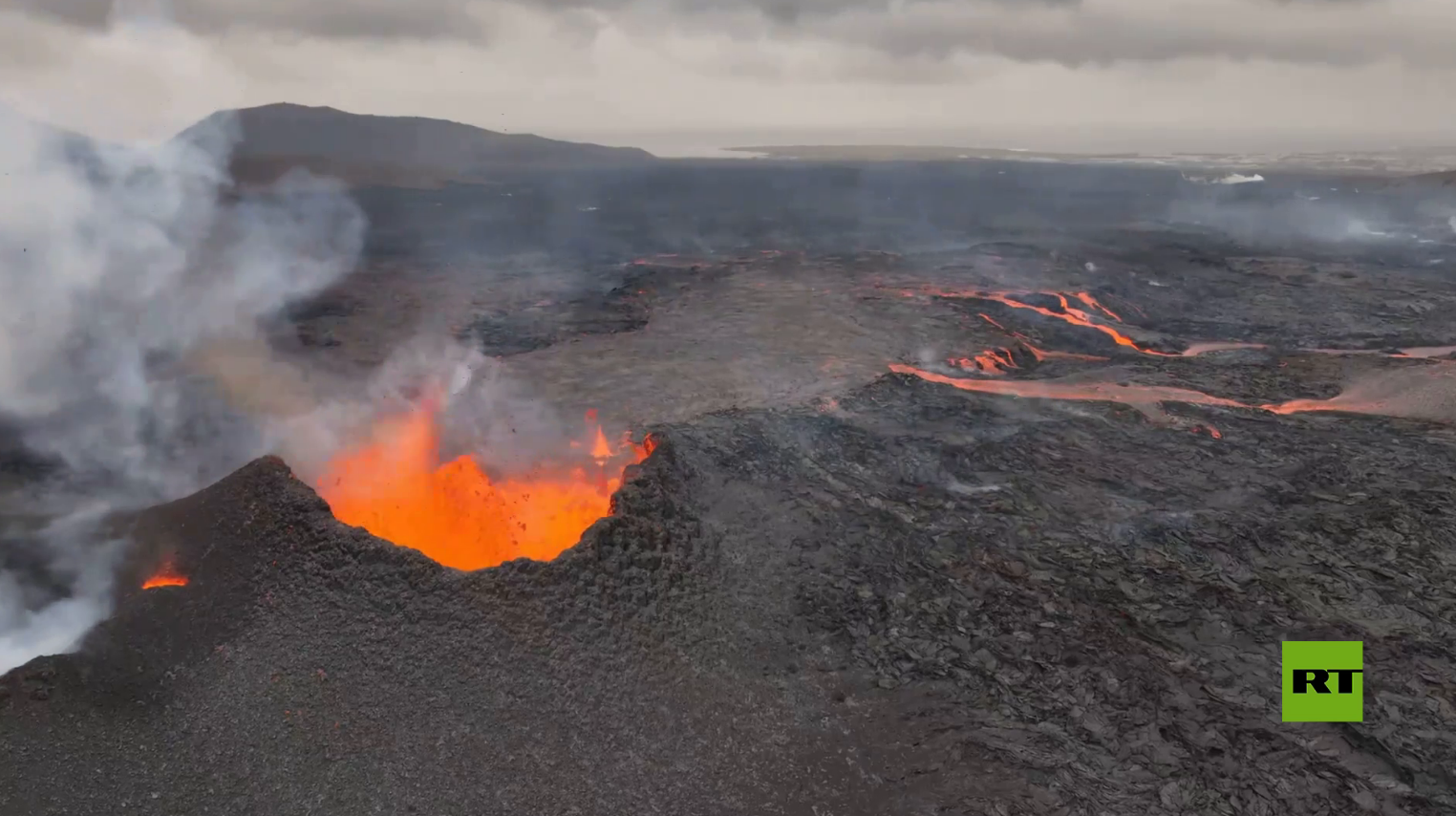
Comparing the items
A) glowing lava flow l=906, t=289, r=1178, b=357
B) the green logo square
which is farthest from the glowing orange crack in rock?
the green logo square

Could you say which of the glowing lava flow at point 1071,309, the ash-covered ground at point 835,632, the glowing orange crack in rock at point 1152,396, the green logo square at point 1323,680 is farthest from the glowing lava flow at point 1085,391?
the green logo square at point 1323,680

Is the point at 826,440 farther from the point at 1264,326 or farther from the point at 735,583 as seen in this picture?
the point at 1264,326

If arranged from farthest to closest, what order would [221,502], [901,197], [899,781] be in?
[901,197]
[221,502]
[899,781]

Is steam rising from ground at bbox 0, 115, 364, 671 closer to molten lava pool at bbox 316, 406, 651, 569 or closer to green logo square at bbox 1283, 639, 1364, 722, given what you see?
molten lava pool at bbox 316, 406, 651, 569

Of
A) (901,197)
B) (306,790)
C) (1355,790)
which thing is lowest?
(1355,790)

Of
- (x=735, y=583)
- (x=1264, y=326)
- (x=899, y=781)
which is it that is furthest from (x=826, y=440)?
(x=1264, y=326)

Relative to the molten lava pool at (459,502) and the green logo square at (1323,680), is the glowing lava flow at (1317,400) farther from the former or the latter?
the molten lava pool at (459,502)

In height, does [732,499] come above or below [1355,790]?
above

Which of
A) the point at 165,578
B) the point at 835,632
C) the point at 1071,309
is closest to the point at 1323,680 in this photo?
the point at 835,632
